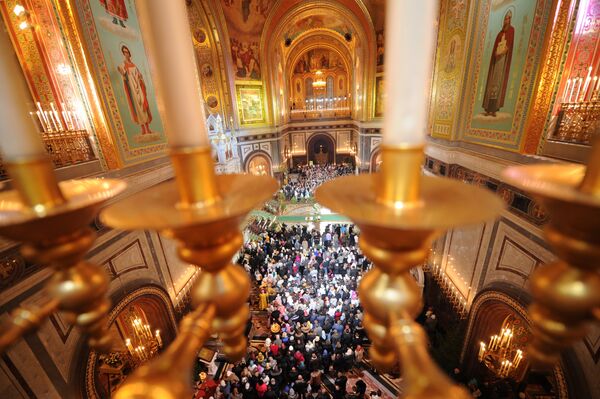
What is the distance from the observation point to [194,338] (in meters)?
0.78

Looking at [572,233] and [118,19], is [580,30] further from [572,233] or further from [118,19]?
[118,19]

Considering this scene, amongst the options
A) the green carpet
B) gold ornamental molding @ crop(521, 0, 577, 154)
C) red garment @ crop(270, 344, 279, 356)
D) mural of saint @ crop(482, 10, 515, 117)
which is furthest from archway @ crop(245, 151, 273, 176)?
gold ornamental molding @ crop(521, 0, 577, 154)

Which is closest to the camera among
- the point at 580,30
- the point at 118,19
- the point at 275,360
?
the point at 580,30

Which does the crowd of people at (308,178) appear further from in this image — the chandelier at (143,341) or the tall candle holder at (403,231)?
the tall candle holder at (403,231)

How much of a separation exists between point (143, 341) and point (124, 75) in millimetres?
5916

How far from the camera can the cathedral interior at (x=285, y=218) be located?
2.35 ft

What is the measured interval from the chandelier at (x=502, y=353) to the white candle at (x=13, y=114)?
22.9ft

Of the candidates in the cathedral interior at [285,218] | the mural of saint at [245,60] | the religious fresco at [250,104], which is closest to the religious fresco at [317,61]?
the cathedral interior at [285,218]

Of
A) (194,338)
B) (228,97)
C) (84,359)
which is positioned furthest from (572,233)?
(228,97)

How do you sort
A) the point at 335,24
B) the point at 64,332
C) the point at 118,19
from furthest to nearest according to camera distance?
1. the point at 335,24
2. the point at 118,19
3. the point at 64,332

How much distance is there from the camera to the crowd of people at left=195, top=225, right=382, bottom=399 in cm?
570

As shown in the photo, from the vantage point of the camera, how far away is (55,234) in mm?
850

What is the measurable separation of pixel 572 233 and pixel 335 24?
70.4 ft

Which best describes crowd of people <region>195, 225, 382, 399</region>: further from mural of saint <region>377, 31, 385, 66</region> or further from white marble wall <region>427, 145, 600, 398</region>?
mural of saint <region>377, 31, 385, 66</region>
